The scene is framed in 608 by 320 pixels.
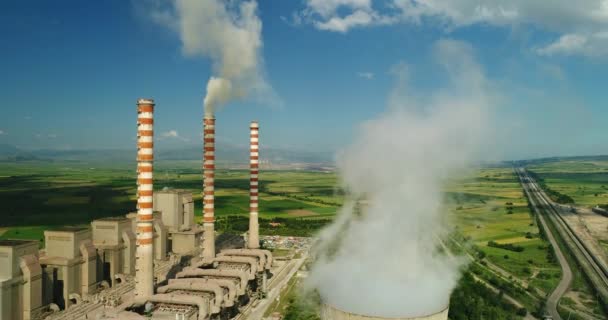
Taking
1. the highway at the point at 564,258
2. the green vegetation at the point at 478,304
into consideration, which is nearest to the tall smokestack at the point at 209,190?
the green vegetation at the point at 478,304

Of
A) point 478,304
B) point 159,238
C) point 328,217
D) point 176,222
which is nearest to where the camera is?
point 478,304

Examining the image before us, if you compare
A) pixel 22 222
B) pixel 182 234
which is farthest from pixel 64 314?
pixel 22 222

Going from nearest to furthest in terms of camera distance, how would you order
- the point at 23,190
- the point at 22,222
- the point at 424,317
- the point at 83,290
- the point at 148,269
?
the point at 424,317, the point at 148,269, the point at 83,290, the point at 22,222, the point at 23,190

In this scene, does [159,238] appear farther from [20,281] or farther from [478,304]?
[478,304]

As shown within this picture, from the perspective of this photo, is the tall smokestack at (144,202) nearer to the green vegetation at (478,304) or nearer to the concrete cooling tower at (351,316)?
the concrete cooling tower at (351,316)

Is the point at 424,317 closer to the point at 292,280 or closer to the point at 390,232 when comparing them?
the point at 390,232

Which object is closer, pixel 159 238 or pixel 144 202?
pixel 144 202

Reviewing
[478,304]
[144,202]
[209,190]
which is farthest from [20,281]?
[478,304]
